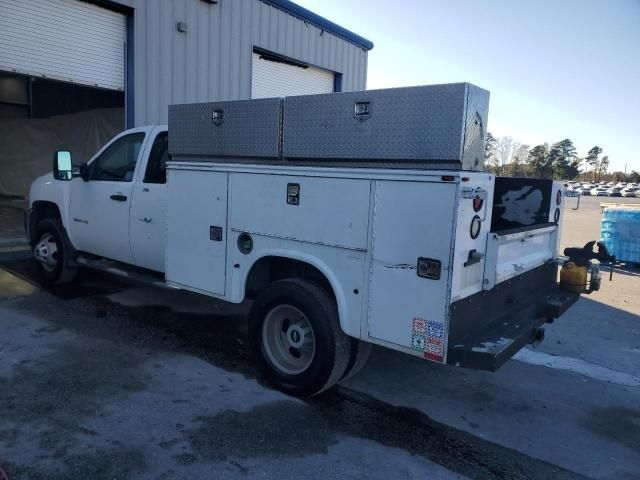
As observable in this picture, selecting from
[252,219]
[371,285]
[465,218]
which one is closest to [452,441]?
[371,285]

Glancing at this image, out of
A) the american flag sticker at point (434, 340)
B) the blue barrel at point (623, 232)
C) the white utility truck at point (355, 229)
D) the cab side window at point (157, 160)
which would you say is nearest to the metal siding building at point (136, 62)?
the cab side window at point (157, 160)

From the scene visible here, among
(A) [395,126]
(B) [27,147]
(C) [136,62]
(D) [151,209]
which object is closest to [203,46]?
(C) [136,62]

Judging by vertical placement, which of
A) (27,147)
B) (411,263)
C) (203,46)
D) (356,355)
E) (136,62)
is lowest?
(356,355)

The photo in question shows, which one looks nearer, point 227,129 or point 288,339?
point 288,339

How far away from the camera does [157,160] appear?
569cm

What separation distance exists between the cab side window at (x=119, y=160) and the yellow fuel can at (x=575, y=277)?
4.69 m

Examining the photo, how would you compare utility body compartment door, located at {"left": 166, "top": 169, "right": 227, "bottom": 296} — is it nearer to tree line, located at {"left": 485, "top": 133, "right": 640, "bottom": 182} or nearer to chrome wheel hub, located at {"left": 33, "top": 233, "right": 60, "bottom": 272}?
chrome wheel hub, located at {"left": 33, "top": 233, "right": 60, "bottom": 272}

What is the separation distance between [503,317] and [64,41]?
874cm

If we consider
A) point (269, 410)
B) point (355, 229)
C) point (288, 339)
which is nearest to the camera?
point (355, 229)

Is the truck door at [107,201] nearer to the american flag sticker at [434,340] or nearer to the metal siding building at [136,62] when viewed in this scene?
the metal siding building at [136,62]

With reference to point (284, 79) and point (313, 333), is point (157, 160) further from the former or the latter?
point (284, 79)

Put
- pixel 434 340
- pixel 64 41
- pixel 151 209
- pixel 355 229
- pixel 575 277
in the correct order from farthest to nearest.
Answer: pixel 64 41 < pixel 151 209 < pixel 575 277 < pixel 355 229 < pixel 434 340

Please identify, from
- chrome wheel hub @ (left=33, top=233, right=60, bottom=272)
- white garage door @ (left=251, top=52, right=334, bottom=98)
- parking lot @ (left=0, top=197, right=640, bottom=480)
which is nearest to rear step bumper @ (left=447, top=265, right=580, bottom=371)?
parking lot @ (left=0, top=197, right=640, bottom=480)

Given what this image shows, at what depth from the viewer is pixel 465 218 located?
3.26 meters
